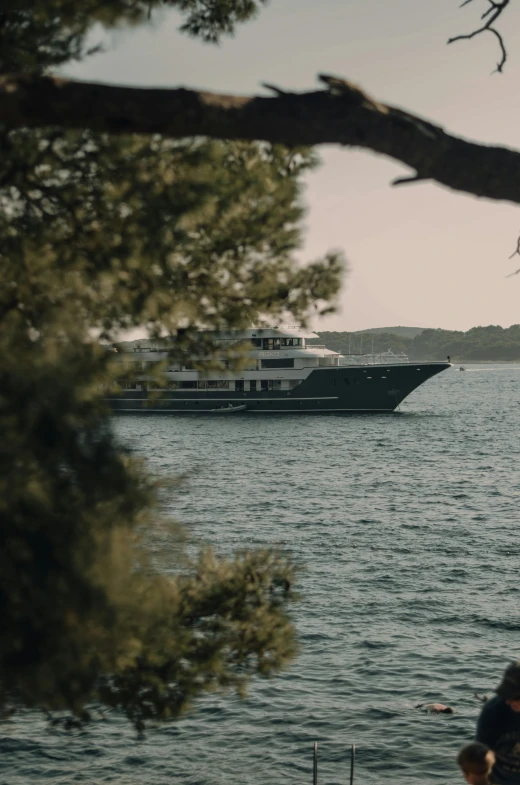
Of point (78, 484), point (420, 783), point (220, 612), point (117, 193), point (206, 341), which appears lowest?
point (420, 783)

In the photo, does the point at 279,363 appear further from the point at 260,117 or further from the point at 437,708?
the point at 260,117

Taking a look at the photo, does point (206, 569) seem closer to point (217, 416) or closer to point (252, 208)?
point (252, 208)

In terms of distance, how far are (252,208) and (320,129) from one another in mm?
1909

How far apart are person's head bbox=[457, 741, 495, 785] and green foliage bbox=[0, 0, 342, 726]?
1945mm

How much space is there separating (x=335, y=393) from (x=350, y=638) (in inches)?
2672

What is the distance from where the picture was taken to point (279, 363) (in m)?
87.1

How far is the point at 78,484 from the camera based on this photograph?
405cm

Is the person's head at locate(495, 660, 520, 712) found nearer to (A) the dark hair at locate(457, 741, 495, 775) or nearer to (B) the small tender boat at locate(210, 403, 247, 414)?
(A) the dark hair at locate(457, 741, 495, 775)

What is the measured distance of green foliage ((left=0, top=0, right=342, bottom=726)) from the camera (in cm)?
390

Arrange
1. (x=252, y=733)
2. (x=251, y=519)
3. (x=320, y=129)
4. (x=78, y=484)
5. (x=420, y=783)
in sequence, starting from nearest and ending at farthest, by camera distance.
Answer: (x=78, y=484)
(x=320, y=129)
(x=420, y=783)
(x=252, y=733)
(x=251, y=519)

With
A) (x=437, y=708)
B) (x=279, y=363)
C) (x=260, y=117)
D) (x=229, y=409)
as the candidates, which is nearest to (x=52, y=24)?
(x=260, y=117)

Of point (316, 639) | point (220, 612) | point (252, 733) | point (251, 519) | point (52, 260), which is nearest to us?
point (52, 260)

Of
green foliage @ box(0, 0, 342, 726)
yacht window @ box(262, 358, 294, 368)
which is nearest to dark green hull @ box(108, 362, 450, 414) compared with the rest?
yacht window @ box(262, 358, 294, 368)

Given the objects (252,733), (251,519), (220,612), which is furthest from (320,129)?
(251,519)
